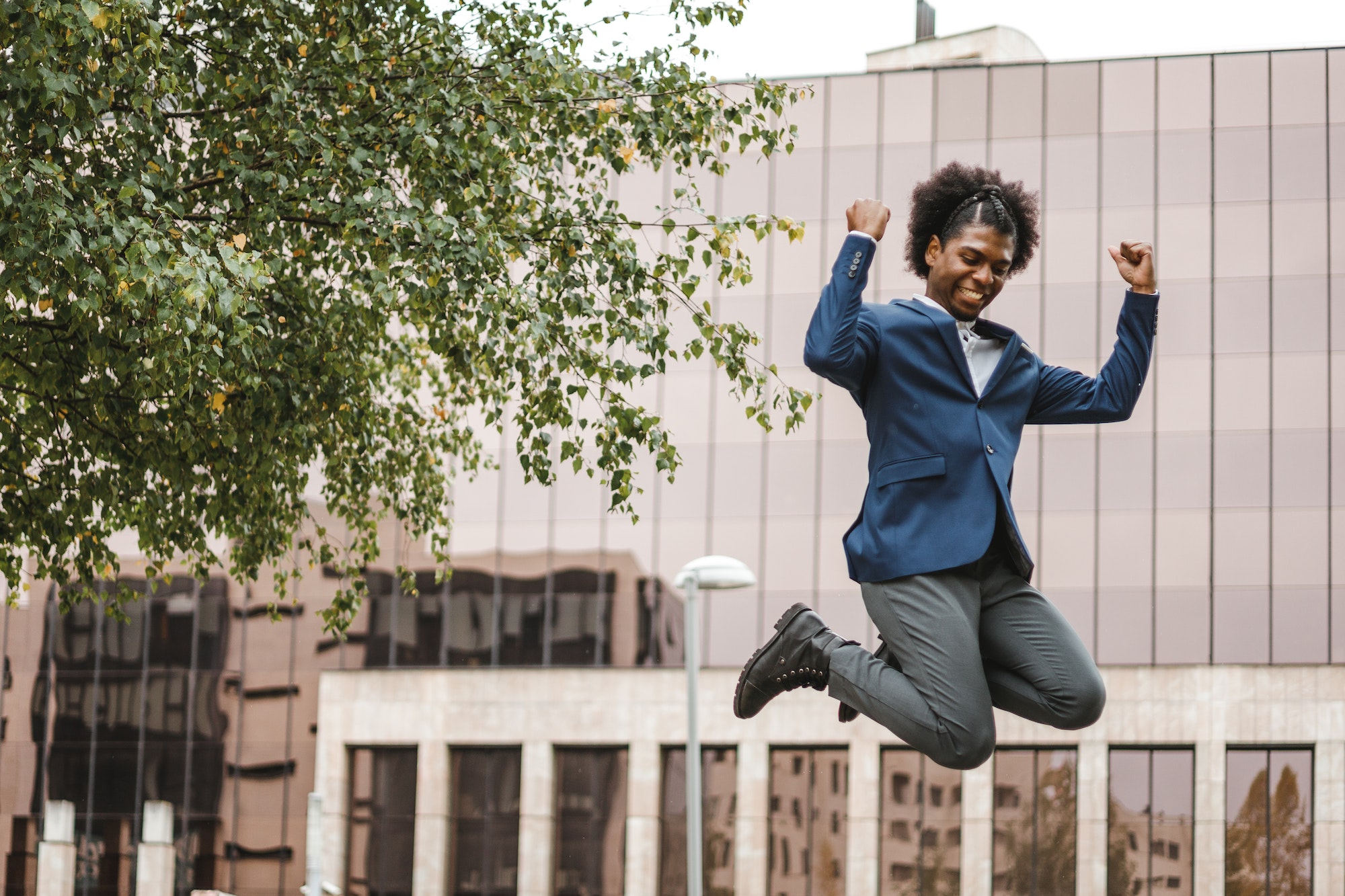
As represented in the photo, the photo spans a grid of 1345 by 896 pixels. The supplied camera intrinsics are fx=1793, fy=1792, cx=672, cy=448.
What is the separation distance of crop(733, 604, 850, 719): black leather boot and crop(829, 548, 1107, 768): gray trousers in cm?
21

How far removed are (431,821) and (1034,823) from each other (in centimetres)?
1186

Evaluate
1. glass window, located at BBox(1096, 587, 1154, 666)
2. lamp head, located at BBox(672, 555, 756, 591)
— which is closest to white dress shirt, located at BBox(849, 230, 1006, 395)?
lamp head, located at BBox(672, 555, 756, 591)

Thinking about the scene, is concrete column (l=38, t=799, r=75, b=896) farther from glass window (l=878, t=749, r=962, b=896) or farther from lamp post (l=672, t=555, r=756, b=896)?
lamp post (l=672, t=555, r=756, b=896)

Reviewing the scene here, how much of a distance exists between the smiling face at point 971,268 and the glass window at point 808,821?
98.7 feet

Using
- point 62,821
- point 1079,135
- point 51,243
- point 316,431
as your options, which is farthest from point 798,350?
point 51,243

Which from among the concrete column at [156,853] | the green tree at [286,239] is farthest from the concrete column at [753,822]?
the green tree at [286,239]

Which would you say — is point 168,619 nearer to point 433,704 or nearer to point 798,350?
point 433,704

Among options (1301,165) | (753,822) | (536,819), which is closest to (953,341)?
(753,822)

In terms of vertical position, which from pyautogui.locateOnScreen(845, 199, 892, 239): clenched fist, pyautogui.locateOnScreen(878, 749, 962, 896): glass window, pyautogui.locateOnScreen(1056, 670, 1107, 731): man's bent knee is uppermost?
pyautogui.locateOnScreen(845, 199, 892, 239): clenched fist

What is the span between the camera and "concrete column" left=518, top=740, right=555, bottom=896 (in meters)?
35.2

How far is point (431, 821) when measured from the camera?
35.9 meters

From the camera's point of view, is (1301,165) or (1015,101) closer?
(1301,165)

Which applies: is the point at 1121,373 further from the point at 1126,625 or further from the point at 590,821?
the point at 590,821

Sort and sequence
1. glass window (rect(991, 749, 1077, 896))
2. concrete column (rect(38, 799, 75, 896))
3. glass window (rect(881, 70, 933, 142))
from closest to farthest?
glass window (rect(991, 749, 1077, 896)) → glass window (rect(881, 70, 933, 142)) → concrete column (rect(38, 799, 75, 896))
